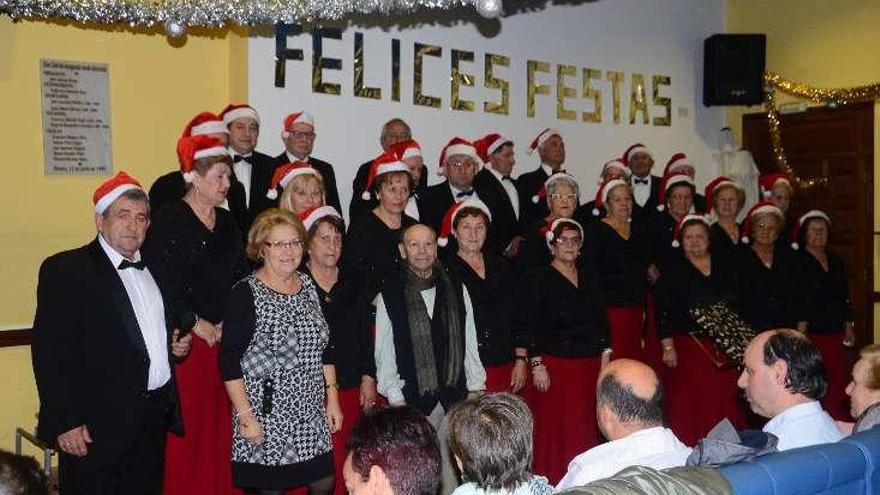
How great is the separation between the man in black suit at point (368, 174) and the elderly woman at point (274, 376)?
7.31 feet

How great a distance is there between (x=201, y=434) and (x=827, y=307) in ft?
14.7

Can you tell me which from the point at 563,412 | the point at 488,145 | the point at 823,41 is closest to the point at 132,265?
the point at 563,412

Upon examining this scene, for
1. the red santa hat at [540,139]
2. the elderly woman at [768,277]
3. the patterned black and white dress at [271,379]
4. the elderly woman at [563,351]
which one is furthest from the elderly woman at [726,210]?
the patterned black and white dress at [271,379]

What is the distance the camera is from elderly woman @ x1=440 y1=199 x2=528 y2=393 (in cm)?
495

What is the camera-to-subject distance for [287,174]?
529cm

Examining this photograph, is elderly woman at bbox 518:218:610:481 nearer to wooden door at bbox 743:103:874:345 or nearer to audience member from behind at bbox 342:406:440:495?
audience member from behind at bbox 342:406:440:495

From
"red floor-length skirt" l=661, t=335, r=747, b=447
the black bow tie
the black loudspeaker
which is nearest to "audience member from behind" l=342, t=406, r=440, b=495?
the black bow tie

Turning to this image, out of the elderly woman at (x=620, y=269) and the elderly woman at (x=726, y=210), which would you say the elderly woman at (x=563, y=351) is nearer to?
the elderly woman at (x=620, y=269)

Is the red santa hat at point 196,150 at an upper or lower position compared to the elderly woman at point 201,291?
upper

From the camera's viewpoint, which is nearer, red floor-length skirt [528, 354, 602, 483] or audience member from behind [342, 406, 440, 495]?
audience member from behind [342, 406, 440, 495]

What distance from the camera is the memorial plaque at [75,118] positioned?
5766mm

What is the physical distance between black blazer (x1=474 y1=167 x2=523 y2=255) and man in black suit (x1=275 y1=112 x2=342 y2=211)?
3.40ft

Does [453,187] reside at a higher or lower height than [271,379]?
higher

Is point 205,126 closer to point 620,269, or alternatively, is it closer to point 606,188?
point 606,188
